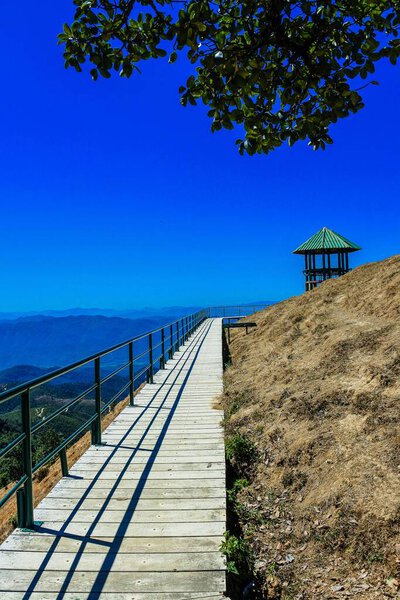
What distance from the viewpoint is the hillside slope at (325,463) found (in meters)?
4.76

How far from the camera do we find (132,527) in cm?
430

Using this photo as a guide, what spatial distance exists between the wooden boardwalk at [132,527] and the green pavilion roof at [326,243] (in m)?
26.6

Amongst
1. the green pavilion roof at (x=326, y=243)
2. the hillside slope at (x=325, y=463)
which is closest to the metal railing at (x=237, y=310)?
the green pavilion roof at (x=326, y=243)

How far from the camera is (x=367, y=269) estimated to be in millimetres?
20953

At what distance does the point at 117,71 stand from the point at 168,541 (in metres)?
4.34

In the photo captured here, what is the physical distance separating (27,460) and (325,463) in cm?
437

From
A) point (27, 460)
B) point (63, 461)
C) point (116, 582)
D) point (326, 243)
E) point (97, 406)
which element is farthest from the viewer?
point (326, 243)

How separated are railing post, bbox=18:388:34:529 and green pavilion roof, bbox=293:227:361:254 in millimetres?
29941

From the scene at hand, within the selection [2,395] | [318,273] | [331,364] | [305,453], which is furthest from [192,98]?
[318,273]

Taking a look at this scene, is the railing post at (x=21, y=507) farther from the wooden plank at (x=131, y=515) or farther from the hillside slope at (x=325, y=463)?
the hillside slope at (x=325, y=463)

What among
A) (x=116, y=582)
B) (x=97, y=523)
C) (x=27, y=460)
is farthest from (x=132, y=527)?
(x=27, y=460)

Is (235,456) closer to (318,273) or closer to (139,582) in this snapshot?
(139,582)

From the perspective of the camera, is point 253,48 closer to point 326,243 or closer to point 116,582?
point 116,582

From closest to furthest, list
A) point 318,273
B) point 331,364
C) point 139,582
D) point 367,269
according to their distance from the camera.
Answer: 1. point 139,582
2. point 331,364
3. point 367,269
4. point 318,273
